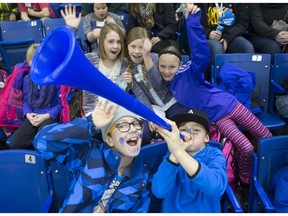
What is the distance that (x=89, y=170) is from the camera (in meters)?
1.71

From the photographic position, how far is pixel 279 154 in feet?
6.86

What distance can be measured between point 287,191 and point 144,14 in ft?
8.02

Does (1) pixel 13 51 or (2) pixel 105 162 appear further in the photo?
(1) pixel 13 51

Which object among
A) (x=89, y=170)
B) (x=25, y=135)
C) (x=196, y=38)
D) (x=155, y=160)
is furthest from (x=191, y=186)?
(x=25, y=135)

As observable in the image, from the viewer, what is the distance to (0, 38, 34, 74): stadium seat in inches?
146

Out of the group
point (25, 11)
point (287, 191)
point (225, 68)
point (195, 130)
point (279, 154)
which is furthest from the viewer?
point (25, 11)

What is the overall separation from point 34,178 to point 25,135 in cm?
90

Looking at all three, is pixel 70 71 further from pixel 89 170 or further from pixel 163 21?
pixel 163 21

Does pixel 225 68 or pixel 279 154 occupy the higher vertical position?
pixel 225 68

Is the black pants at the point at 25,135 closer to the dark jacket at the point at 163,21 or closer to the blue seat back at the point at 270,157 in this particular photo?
the dark jacket at the point at 163,21

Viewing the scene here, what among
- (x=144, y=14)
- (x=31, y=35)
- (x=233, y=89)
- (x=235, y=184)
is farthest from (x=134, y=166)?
(x=31, y=35)

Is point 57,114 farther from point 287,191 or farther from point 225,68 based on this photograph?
point 287,191

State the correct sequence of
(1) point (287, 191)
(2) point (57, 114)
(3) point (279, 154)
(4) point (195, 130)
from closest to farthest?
(4) point (195, 130) → (1) point (287, 191) → (3) point (279, 154) → (2) point (57, 114)

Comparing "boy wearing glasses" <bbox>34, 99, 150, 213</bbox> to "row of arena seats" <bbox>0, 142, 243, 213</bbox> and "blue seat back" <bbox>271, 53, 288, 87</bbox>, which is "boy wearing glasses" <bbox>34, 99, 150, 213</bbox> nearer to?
"row of arena seats" <bbox>0, 142, 243, 213</bbox>
